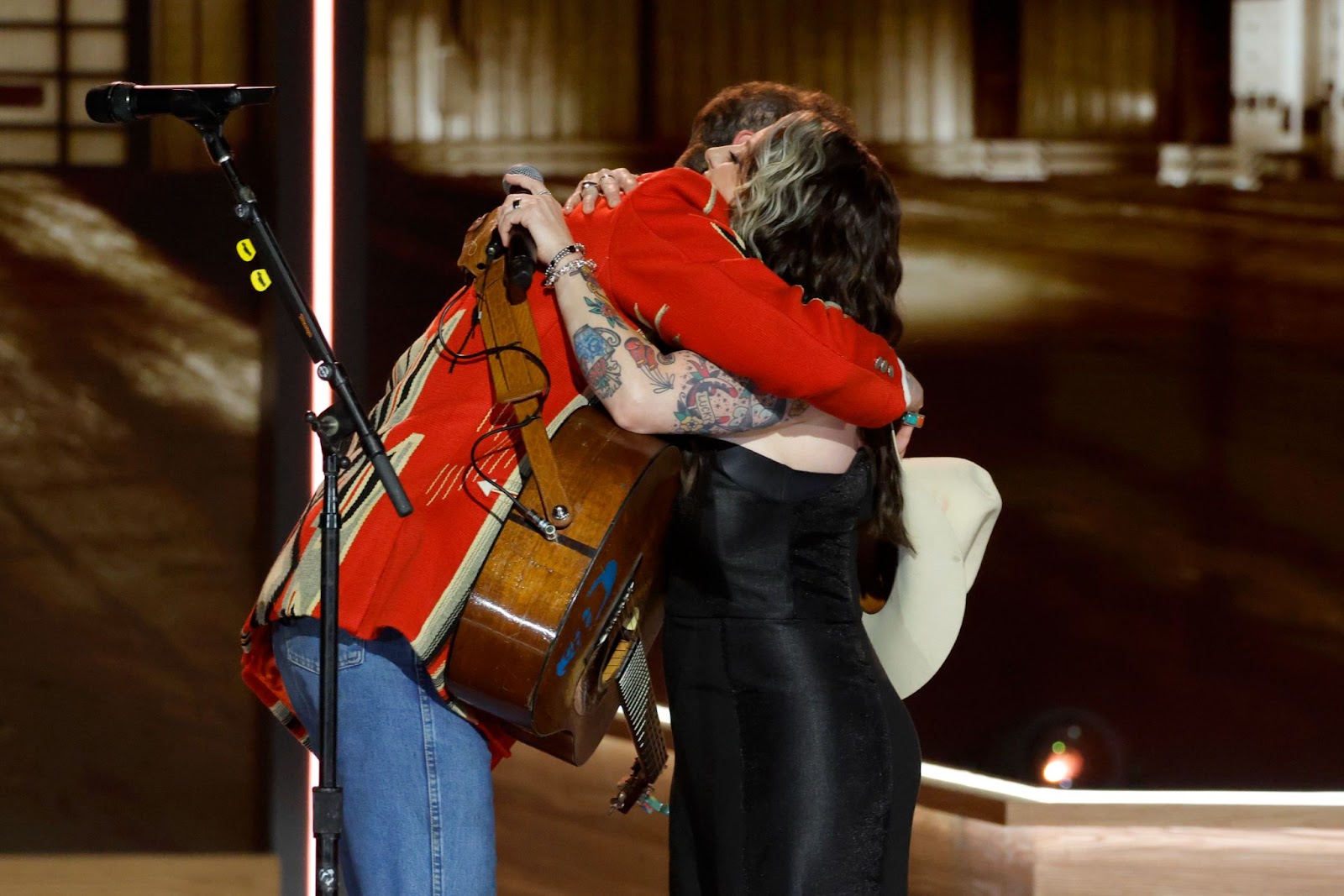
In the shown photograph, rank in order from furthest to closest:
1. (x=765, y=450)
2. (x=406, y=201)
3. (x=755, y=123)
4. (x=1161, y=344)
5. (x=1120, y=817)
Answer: (x=406, y=201) < (x=1161, y=344) < (x=1120, y=817) < (x=755, y=123) < (x=765, y=450)

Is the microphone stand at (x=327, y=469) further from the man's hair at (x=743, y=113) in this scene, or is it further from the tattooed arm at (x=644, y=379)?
the man's hair at (x=743, y=113)

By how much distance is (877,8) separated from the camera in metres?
3.22

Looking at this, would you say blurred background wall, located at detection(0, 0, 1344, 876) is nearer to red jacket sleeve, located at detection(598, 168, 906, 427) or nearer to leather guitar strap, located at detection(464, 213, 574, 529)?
red jacket sleeve, located at detection(598, 168, 906, 427)

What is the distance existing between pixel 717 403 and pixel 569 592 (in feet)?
0.88

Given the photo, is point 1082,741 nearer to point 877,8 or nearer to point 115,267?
point 877,8

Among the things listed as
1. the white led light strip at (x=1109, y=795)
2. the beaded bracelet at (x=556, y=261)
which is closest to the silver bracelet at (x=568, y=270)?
the beaded bracelet at (x=556, y=261)

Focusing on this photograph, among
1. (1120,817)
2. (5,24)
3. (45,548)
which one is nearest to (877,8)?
(1120,817)

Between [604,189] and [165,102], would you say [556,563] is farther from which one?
[165,102]

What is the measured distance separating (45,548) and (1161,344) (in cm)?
256

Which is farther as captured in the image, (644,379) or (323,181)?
(323,181)

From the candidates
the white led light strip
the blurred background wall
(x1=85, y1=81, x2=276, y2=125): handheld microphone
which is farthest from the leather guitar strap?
the blurred background wall

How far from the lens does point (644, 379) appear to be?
1528mm

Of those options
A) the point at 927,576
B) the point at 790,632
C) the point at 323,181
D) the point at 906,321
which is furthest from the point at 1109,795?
the point at 323,181

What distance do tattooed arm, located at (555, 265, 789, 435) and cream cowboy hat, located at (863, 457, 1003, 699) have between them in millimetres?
323
